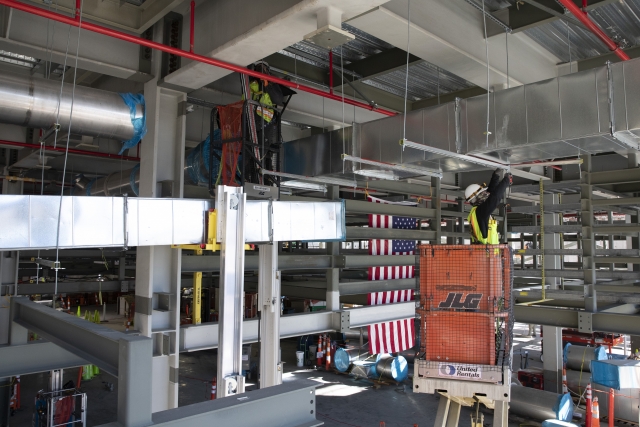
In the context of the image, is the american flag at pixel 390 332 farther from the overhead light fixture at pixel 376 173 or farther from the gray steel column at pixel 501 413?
the gray steel column at pixel 501 413

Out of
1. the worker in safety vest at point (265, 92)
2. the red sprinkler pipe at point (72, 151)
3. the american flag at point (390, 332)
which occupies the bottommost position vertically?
the american flag at point (390, 332)

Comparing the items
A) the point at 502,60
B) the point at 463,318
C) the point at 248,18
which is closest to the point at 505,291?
the point at 463,318

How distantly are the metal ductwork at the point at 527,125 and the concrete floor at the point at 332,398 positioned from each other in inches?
276

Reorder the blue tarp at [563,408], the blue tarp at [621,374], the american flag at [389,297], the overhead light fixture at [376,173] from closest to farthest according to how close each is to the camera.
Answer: the overhead light fixture at [376,173] < the blue tarp at [621,374] < the blue tarp at [563,408] < the american flag at [389,297]

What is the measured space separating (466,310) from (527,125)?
2303 mm

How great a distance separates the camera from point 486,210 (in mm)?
5957

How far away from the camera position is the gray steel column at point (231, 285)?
4129 millimetres

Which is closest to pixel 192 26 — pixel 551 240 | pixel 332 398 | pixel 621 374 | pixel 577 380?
pixel 621 374

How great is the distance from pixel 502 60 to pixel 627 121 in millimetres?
2583

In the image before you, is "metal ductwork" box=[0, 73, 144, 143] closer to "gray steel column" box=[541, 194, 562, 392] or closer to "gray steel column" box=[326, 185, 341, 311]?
"gray steel column" box=[326, 185, 341, 311]

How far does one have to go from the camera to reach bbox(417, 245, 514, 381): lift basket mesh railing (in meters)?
5.35

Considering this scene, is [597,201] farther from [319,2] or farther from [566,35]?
[319,2]

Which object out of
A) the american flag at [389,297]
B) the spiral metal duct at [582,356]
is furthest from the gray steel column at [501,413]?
A: the spiral metal duct at [582,356]

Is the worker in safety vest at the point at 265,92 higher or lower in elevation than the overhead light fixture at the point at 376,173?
higher
